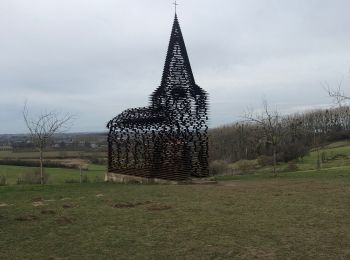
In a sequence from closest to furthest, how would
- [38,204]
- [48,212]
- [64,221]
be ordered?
[64,221] → [48,212] → [38,204]

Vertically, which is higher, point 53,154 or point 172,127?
point 172,127

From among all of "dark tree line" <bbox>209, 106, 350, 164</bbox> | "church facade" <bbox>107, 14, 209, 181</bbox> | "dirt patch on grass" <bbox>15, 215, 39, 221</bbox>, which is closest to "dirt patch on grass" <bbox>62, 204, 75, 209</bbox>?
"dirt patch on grass" <bbox>15, 215, 39, 221</bbox>

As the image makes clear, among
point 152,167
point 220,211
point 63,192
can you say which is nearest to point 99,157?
point 152,167

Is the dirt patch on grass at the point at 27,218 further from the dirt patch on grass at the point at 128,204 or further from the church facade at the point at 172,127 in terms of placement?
the church facade at the point at 172,127

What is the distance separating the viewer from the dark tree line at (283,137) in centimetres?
4316

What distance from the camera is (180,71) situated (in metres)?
19.5

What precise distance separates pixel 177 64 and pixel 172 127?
10.4 ft

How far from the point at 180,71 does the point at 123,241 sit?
41.9 ft

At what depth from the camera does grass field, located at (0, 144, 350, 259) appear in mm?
6859

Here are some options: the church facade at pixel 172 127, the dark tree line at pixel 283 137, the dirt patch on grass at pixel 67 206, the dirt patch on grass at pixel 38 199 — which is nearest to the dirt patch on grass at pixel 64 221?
the dirt patch on grass at pixel 67 206

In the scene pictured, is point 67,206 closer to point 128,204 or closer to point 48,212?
point 48,212

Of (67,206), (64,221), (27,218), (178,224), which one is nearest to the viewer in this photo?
(178,224)

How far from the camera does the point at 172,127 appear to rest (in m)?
18.0

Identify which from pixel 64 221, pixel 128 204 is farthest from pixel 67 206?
pixel 64 221
